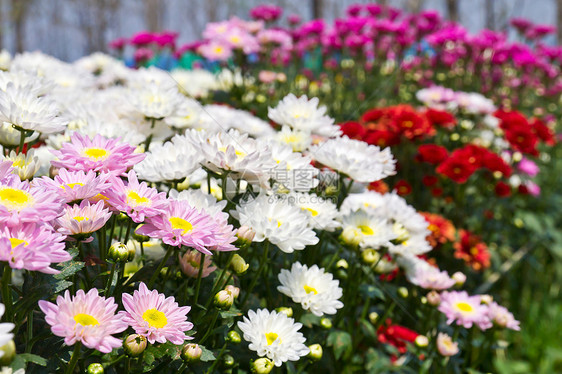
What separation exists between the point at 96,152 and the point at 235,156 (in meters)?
0.28

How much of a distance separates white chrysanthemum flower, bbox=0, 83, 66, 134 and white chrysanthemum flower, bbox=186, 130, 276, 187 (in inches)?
11.2

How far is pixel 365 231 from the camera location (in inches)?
53.8

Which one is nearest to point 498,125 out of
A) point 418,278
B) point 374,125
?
point 374,125

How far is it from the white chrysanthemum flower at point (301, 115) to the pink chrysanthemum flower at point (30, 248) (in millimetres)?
786

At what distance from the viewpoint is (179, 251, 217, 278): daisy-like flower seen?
1.07 metres

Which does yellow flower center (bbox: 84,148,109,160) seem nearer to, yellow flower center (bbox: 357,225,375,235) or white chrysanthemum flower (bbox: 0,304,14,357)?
white chrysanthemum flower (bbox: 0,304,14,357)

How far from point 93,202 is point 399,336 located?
44.2 inches

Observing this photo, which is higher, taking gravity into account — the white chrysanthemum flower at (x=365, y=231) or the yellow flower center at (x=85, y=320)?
the yellow flower center at (x=85, y=320)

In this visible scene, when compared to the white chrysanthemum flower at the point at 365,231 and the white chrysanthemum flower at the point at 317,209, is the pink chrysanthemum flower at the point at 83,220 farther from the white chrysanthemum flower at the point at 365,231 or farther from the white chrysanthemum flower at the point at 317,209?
the white chrysanthemum flower at the point at 365,231

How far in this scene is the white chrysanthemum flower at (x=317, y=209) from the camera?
1.22 metres

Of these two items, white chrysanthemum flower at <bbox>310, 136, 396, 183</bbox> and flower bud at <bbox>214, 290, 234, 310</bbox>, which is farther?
white chrysanthemum flower at <bbox>310, 136, 396, 183</bbox>

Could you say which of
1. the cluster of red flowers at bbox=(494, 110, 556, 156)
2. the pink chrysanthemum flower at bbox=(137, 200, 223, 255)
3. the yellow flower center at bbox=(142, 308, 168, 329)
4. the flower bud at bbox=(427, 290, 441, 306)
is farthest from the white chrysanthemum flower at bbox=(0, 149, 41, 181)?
the cluster of red flowers at bbox=(494, 110, 556, 156)

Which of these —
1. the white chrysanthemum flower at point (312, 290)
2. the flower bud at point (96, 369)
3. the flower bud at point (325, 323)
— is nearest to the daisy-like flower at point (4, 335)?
the flower bud at point (96, 369)

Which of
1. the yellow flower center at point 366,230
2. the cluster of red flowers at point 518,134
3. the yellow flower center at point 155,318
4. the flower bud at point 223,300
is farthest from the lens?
the cluster of red flowers at point 518,134
